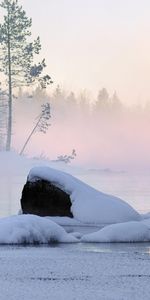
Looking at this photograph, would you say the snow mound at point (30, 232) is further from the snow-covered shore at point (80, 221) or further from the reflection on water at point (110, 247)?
the reflection on water at point (110, 247)

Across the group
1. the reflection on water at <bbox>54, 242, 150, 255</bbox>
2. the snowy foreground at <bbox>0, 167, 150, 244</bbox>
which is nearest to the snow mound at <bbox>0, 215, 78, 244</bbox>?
the snowy foreground at <bbox>0, 167, 150, 244</bbox>

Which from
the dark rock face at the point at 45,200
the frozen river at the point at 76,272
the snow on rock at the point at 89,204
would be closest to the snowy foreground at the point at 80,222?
the snow on rock at the point at 89,204

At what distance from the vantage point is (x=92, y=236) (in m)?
13.6

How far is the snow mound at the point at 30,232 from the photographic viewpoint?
13.0 metres

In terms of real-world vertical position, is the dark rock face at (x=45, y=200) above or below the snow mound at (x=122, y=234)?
below

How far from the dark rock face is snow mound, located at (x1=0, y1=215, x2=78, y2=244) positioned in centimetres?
429

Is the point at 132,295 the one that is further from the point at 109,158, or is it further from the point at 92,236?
the point at 109,158

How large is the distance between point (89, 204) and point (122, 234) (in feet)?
13.1

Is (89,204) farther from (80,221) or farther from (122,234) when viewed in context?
(122,234)

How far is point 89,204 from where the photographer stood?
695 inches

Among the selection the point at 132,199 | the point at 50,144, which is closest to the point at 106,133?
the point at 50,144

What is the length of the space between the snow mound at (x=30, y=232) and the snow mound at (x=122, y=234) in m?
0.38

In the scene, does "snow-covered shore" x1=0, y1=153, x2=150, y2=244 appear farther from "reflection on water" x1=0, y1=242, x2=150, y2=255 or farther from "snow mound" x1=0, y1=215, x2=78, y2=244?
"reflection on water" x1=0, y1=242, x2=150, y2=255

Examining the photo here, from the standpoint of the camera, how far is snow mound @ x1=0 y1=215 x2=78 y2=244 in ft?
42.8
